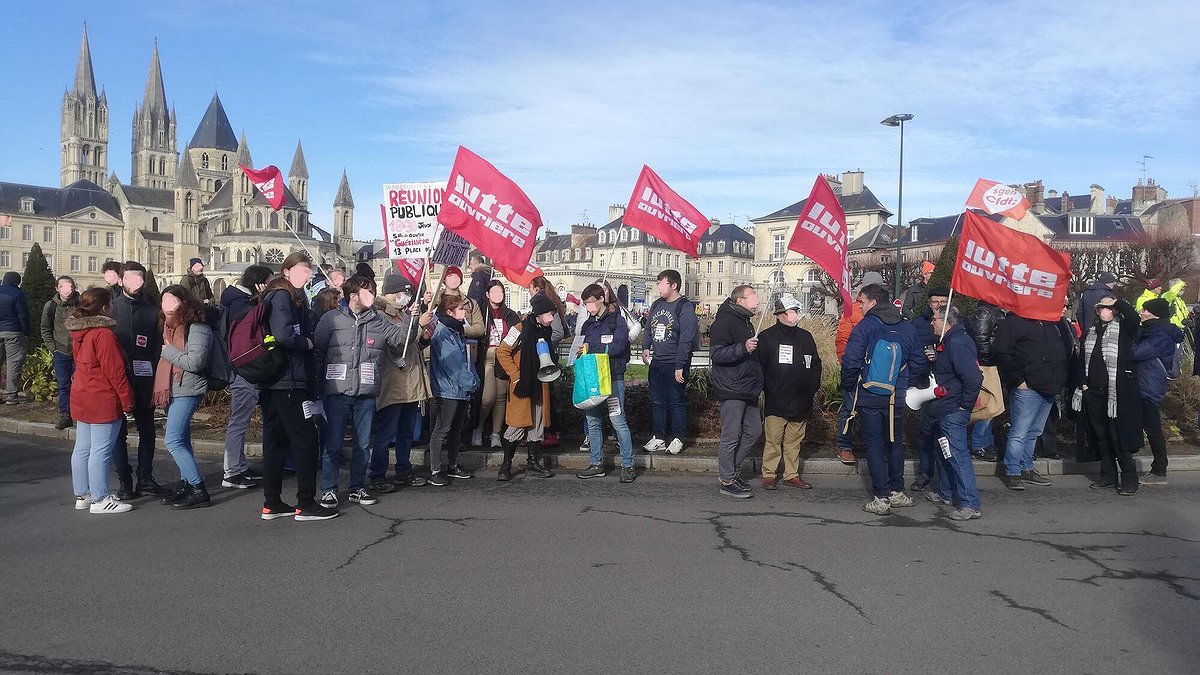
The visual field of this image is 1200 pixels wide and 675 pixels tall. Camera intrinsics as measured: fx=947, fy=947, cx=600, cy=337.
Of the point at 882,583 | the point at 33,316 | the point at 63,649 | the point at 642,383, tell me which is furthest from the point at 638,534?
the point at 33,316

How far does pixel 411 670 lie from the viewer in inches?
174

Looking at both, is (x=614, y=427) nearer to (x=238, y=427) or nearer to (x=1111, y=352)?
(x=238, y=427)

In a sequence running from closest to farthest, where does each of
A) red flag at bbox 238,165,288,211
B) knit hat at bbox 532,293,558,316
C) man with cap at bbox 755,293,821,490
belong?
man with cap at bbox 755,293,821,490 → knit hat at bbox 532,293,558,316 → red flag at bbox 238,165,288,211

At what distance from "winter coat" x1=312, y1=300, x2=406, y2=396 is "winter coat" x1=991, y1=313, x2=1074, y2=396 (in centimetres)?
612

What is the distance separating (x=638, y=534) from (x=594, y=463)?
2.40 metres

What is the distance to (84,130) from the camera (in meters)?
170

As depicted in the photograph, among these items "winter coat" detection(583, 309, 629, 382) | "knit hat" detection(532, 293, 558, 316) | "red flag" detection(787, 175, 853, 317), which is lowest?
"winter coat" detection(583, 309, 629, 382)

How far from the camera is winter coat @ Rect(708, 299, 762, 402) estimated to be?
28.5 feet

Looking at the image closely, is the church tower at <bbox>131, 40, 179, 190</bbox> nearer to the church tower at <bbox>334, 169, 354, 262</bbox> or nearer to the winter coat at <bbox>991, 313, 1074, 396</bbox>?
the church tower at <bbox>334, 169, 354, 262</bbox>

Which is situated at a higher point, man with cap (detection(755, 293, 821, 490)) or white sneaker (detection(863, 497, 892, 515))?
man with cap (detection(755, 293, 821, 490))

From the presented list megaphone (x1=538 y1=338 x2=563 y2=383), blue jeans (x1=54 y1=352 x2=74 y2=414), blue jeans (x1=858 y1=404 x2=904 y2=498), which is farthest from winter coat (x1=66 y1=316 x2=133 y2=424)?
blue jeans (x1=858 y1=404 x2=904 y2=498)

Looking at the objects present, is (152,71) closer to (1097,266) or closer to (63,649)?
(1097,266)

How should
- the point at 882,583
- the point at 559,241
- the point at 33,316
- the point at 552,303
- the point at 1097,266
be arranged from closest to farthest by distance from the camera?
1. the point at 882,583
2. the point at 552,303
3. the point at 33,316
4. the point at 1097,266
5. the point at 559,241

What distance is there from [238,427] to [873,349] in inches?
231
